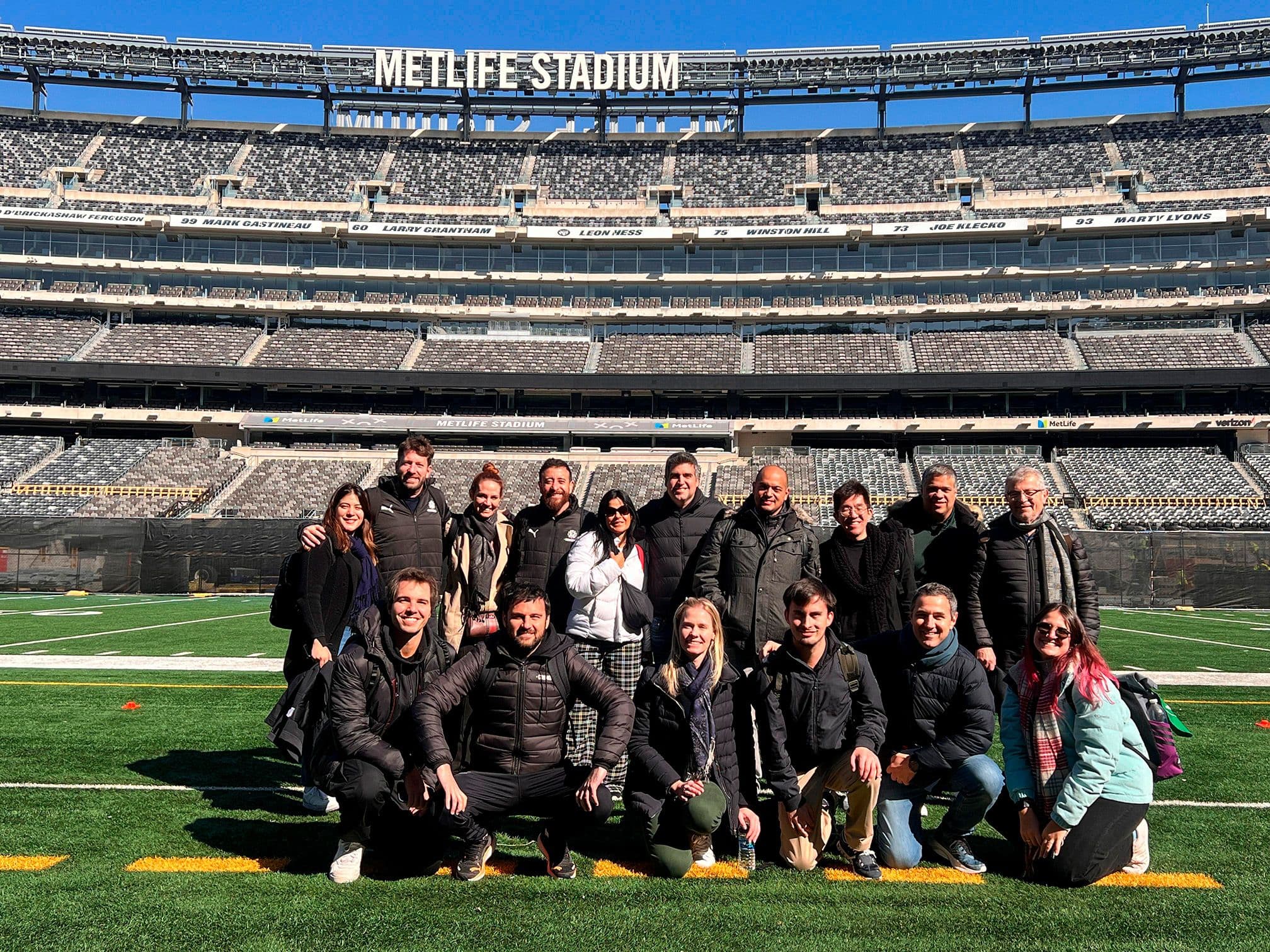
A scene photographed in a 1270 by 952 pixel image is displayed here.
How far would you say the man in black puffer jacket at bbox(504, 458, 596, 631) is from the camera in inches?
241

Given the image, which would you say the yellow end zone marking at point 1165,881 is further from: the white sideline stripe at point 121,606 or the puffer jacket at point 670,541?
the white sideline stripe at point 121,606

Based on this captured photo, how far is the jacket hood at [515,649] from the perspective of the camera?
4547mm

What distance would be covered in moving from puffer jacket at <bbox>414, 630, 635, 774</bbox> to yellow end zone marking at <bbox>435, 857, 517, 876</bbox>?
1.66ft

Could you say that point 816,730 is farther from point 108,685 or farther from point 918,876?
point 108,685

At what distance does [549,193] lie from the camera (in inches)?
1911

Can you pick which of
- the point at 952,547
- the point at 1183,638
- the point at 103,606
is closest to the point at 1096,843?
the point at 952,547

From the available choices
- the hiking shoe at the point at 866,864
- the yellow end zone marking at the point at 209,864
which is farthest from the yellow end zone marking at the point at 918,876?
the yellow end zone marking at the point at 209,864

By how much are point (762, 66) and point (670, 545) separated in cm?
5004

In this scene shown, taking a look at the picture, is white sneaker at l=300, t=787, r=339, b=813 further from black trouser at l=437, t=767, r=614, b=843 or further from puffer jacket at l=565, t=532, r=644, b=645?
puffer jacket at l=565, t=532, r=644, b=645

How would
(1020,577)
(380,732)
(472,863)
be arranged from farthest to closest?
(1020,577)
(380,732)
(472,863)

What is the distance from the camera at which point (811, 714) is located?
4801 mm

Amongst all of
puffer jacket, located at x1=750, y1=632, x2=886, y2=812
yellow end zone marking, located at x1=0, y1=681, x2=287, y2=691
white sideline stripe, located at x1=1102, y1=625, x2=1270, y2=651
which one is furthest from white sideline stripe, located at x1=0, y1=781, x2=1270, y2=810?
white sideline stripe, located at x1=1102, y1=625, x2=1270, y2=651

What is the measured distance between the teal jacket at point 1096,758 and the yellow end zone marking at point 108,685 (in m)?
8.06

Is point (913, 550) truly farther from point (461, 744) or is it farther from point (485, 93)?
point (485, 93)
